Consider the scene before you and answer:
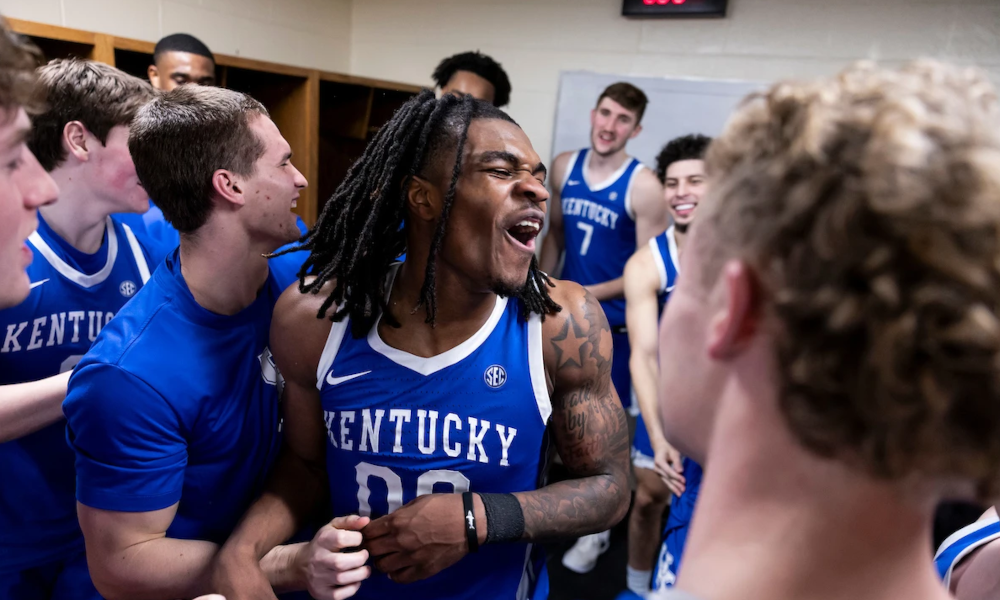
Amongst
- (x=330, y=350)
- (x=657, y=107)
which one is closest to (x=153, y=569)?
(x=330, y=350)

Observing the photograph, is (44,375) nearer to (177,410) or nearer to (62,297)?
(62,297)

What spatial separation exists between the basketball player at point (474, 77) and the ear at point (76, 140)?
176 centimetres

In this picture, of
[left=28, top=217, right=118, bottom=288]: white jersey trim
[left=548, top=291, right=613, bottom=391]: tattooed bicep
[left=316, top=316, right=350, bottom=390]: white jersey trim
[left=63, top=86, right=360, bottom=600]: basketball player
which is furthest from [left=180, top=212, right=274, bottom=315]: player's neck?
[left=548, top=291, right=613, bottom=391]: tattooed bicep

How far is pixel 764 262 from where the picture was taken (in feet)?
1.59

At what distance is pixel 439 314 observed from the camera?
1.31 metres

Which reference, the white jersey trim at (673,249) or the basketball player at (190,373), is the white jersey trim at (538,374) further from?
the white jersey trim at (673,249)

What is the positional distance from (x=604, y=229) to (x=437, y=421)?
2.22 m

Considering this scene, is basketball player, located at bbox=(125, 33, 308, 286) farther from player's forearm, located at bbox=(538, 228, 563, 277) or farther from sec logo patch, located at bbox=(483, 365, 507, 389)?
sec logo patch, located at bbox=(483, 365, 507, 389)

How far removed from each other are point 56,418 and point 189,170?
24.6 inches

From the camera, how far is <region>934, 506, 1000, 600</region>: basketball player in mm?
883

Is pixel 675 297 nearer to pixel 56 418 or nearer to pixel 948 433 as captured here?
pixel 948 433

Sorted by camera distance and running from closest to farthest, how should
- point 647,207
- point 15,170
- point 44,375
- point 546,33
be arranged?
1. point 15,170
2. point 44,375
3. point 647,207
4. point 546,33

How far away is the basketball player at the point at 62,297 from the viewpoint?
1.46 meters

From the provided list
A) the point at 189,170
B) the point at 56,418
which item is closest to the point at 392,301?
the point at 189,170
